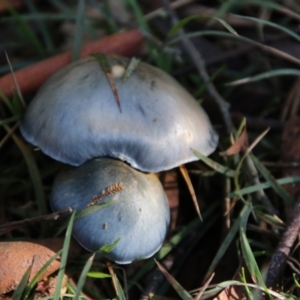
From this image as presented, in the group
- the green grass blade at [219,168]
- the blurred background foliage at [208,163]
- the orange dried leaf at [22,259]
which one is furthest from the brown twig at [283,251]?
the orange dried leaf at [22,259]

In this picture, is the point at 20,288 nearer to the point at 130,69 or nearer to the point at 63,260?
the point at 63,260

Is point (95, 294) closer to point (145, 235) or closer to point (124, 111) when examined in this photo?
point (145, 235)

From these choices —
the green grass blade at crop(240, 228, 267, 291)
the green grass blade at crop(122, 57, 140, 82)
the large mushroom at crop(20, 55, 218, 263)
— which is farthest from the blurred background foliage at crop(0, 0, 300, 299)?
the green grass blade at crop(122, 57, 140, 82)

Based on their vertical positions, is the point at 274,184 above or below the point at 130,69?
below

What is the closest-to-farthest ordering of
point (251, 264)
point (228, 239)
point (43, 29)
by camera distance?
point (251, 264) < point (228, 239) < point (43, 29)

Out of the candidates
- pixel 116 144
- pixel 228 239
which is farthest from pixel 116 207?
pixel 228 239

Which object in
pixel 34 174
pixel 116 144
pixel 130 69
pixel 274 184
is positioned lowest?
pixel 274 184
